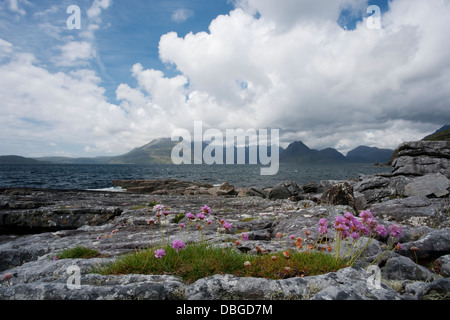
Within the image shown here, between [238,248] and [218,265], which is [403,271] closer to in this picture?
[238,248]

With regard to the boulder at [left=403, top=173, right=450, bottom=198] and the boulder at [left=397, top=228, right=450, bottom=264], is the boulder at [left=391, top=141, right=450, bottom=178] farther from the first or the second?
the boulder at [left=397, top=228, right=450, bottom=264]

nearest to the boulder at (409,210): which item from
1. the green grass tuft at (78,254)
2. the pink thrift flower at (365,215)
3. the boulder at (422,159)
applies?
the pink thrift flower at (365,215)

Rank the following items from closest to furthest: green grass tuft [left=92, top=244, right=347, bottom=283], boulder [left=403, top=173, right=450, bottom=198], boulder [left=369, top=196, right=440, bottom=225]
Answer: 1. green grass tuft [left=92, top=244, right=347, bottom=283]
2. boulder [left=369, top=196, right=440, bottom=225]
3. boulder [left=403, top=173, right=450, bottom=198]

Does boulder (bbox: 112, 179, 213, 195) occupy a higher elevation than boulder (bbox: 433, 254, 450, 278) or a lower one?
lower

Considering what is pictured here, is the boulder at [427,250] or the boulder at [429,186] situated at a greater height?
the boulder at [429,186]

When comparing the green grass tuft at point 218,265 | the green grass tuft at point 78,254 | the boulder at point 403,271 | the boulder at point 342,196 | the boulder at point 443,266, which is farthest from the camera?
the boulder at point 342,196

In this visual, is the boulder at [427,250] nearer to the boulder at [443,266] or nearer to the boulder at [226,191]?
the boulder at [443,266]

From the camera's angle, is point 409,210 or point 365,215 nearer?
point 365,215

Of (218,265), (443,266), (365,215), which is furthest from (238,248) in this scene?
(443,266)

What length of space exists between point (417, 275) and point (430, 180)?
17.4 m

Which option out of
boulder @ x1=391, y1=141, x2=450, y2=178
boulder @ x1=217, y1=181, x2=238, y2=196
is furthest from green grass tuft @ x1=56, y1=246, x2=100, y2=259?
boulder @ x1=217, y1=181, x2=238, y2=196

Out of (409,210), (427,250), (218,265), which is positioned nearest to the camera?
(218,265)
